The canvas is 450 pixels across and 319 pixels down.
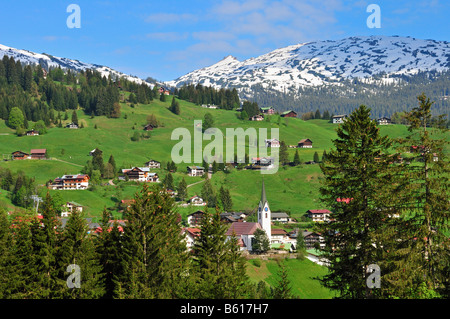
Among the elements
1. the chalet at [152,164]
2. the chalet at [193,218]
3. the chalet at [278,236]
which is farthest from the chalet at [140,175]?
the chalet at [278,236]

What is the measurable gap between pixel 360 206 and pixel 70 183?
400 feet

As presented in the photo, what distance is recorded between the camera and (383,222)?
81.9 ft

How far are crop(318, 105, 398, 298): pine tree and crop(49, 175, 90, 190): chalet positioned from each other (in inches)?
4678

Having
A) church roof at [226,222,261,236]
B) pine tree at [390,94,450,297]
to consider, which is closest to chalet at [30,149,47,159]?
church roof at [226,222,261,236]

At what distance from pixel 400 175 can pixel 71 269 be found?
26.0 m

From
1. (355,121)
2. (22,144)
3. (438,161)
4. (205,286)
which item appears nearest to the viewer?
(438,161)

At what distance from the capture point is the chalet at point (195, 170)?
16000cm

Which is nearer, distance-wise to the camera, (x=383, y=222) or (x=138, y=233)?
(x=383, y=222)

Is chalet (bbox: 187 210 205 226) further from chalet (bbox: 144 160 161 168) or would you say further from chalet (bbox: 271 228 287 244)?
chalet (bbox: 144 160 161 168)

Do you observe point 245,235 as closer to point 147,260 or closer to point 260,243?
point 260,243

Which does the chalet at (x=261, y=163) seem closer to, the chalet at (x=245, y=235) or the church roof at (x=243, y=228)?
the church roof at (x=243, y=228)
